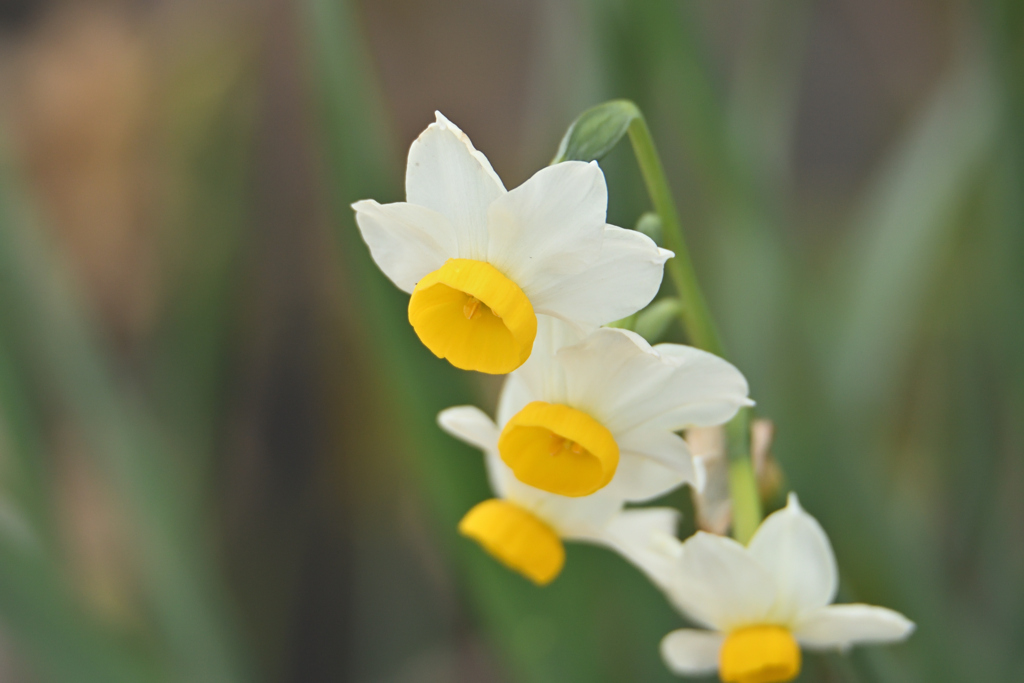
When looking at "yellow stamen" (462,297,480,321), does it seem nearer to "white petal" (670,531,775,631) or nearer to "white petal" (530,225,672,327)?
"white petal" (530,225,672,327)

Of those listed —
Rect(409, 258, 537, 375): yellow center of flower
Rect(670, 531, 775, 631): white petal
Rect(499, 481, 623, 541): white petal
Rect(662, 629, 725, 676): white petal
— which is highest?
Rect(409, 258, 537, 375): yellow center of flower

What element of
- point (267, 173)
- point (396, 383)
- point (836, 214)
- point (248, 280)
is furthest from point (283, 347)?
point (836, 214)

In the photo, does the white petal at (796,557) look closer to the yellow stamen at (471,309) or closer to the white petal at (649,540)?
the white petal at (649,540)

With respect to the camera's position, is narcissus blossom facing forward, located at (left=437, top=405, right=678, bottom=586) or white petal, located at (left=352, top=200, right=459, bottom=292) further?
narcissus blossom facing forward, located at (left=437, top=405, right=678, bottom=586)

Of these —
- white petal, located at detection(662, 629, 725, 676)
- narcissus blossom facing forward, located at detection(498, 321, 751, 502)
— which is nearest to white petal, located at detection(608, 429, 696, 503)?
narcissus blossom facing forward, located at detection(498, 321, 751, 502)

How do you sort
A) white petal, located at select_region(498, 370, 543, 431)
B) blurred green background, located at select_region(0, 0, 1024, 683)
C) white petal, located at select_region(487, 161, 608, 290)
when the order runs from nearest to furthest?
white petal, located at select_region(487, 161, 608, 290) → white petal, located at select_region(498, 370, 543, 431) → blurred green background, located at select_region(0, 0, 1024, 683)

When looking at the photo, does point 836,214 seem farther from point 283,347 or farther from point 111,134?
point 111,134
